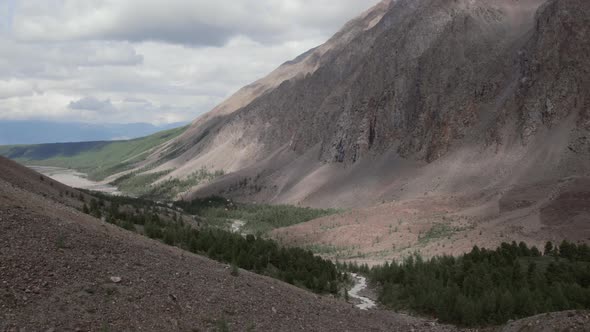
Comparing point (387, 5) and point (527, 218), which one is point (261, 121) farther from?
Answer: point (527, 218)

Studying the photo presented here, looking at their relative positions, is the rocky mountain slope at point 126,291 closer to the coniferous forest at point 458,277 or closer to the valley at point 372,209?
the valley at point 372,209

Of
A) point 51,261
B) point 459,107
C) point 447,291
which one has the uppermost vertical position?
point 459,107

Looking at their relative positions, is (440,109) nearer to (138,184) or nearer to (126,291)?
(126,291)

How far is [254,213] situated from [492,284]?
59.9 m

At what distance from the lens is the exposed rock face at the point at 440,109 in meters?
65.2

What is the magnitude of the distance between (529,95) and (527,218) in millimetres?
33733

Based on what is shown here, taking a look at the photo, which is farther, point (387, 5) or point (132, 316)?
point (387, 5)

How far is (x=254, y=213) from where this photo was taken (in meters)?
83.5

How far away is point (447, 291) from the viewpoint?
81.3 ft

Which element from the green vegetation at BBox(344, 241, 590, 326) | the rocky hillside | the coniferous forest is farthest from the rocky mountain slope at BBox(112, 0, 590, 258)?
the rocky hillside

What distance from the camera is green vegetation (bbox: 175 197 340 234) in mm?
72062

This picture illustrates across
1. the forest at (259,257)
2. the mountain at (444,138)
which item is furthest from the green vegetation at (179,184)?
the forest at (259,257)

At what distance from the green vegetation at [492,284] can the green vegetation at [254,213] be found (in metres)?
33.7

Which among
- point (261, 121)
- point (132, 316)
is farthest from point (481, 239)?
point (261, 121)
